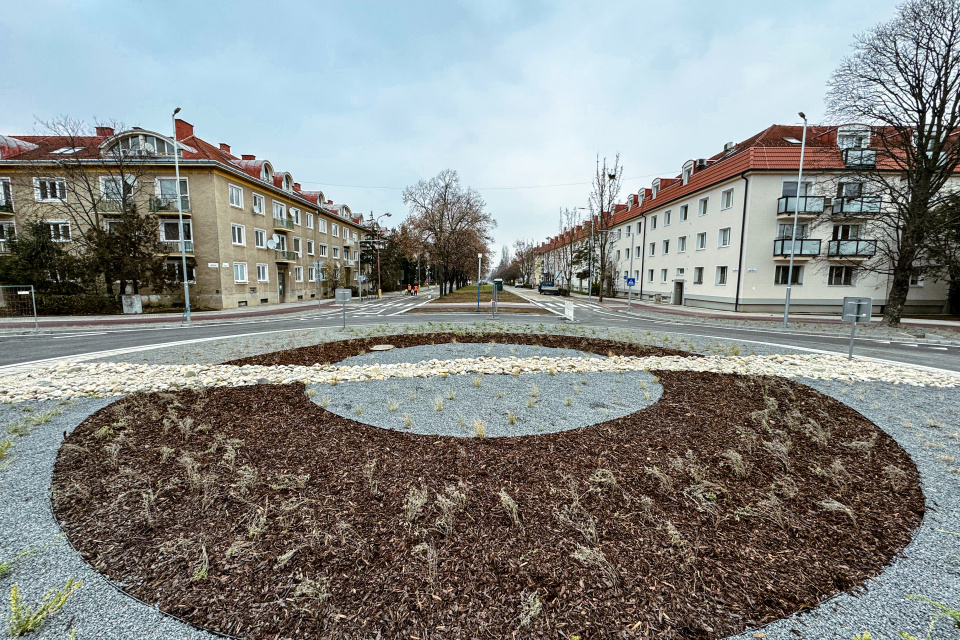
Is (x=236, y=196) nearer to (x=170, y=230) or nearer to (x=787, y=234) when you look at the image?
(x=170, y=230)

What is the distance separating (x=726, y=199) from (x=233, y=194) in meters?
34.6

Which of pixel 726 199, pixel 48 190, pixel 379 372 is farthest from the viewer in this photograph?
pixel 726 199

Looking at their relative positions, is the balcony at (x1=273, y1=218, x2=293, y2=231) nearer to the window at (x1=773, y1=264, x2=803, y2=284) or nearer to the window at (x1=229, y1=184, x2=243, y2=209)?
the window at (x1=229, y1=184, x2=243, y2=209)

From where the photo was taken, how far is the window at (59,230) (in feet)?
85.8

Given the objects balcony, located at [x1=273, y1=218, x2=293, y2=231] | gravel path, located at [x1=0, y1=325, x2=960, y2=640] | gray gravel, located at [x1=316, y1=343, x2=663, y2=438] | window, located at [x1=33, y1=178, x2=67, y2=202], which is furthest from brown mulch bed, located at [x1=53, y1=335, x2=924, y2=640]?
window, located at [x1=33, y1=178, x2=67, y2=202]

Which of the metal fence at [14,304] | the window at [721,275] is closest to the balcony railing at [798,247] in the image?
the window at [721,275]

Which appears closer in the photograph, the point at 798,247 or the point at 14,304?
the point at 14,304

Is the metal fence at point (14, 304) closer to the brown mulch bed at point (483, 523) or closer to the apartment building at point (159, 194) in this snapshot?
the apartment building at point (159, 194)

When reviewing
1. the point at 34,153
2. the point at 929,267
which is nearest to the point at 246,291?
the point at 34,153

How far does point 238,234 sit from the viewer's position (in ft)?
92.4

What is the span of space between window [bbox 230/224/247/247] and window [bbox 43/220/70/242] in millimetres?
10219

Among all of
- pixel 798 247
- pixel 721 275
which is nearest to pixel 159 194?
pixel 721 275

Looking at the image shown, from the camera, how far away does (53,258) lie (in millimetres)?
23344

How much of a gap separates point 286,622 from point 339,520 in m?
0.93
